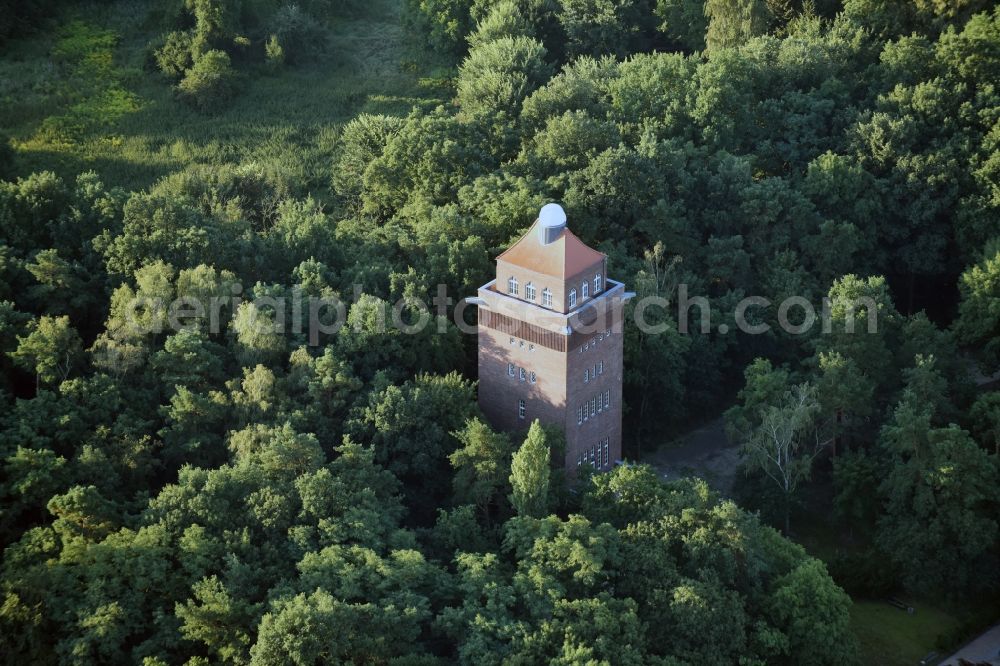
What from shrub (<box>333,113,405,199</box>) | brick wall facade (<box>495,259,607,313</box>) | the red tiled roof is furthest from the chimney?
shrub (<box>333,113,405,199</box>)

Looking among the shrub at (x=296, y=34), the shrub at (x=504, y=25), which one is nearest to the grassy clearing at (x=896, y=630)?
the shrub at (x=504, y=25)

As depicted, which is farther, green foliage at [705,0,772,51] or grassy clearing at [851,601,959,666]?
green foliage at [705,0,772,51]

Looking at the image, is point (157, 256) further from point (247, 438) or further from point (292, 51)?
point (292, 51)

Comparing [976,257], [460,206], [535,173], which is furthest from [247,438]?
[976,257]

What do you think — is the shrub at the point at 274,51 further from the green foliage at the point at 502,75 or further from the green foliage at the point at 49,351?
the green foliage at the point at 49,351

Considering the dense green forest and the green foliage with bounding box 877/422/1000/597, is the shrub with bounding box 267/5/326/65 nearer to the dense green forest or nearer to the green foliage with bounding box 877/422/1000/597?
the dense green forest
